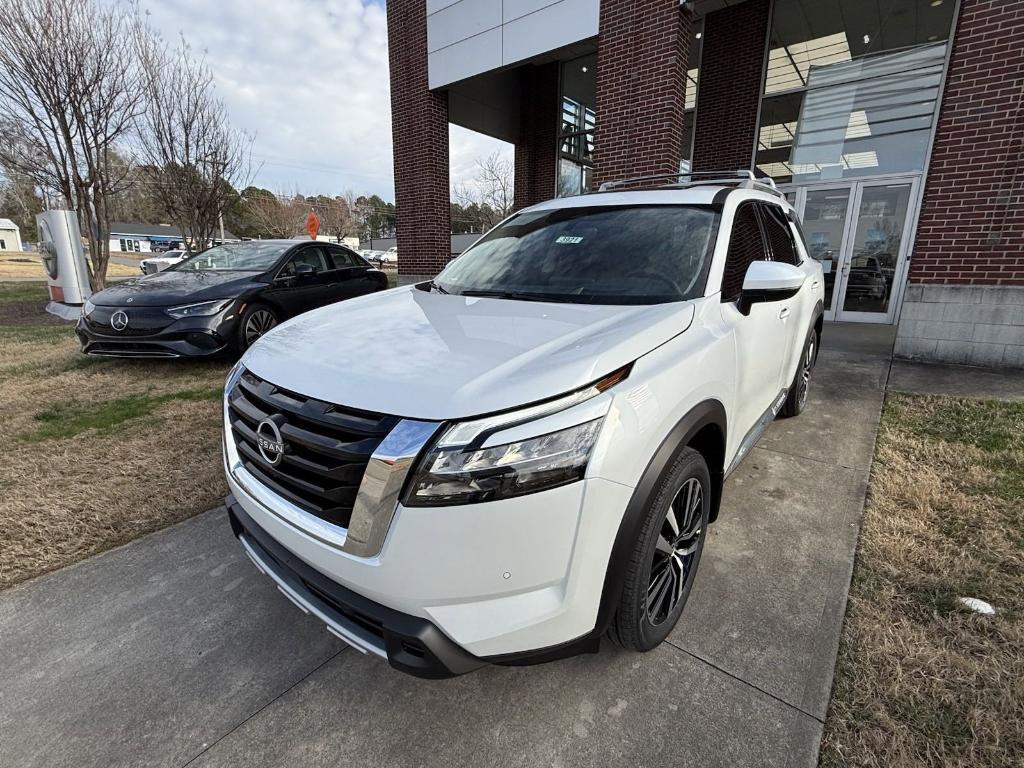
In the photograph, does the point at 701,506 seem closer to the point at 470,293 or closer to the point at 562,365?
the point at 562,365

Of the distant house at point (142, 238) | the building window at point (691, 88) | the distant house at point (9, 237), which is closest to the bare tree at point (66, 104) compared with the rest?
the building window at point (691, 88)

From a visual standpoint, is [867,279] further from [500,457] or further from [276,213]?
[276,213]

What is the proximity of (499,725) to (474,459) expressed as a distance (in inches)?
39.5

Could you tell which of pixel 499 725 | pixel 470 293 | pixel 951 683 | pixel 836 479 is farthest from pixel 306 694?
pixel 836 479

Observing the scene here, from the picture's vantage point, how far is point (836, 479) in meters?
3.35

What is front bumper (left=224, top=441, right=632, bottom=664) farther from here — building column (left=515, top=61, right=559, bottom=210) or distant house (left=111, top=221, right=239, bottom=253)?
distant house (left=111, top=221, right=239, bottom=253)

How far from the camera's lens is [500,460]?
1362 mm

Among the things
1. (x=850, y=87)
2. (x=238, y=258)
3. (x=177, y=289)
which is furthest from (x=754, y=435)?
(x=850, y=87)

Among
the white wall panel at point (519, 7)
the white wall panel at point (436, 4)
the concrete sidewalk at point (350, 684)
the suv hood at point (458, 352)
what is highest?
the white wall panel at point (436, 4)

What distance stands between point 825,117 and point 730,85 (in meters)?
1.75

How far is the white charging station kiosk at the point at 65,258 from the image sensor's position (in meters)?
10.3

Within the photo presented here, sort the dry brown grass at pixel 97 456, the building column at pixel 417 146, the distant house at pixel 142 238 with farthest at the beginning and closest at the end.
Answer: the distant house at pixel 142 238
the building column at pixel 417 146
the dry brown grass at pixel 97 456

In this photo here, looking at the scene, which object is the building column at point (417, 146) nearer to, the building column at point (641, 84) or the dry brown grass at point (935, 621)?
the building column at point (641, 84)

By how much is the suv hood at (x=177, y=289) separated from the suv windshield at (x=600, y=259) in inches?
155
